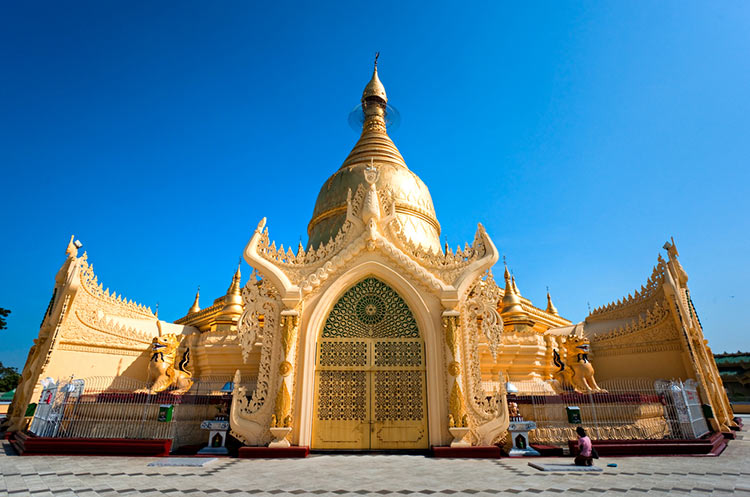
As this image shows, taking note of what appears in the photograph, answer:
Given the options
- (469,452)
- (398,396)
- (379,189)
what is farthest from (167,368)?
(379,189)

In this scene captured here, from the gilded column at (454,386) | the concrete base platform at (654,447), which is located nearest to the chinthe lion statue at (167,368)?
the gilded column at (454,386)

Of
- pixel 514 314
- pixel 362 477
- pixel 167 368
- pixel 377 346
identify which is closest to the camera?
pixel 362 477

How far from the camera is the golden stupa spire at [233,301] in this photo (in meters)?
18.0

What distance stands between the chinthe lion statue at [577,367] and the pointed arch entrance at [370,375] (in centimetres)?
643

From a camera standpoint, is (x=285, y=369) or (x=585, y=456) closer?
(x=585, y=456)

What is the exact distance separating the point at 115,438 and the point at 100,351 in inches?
267

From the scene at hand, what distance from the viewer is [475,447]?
8.52 meters

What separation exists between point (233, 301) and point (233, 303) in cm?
21

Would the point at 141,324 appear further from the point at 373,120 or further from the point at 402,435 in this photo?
the point at 373,120

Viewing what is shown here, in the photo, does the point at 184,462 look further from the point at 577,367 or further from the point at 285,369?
the point at 577,367

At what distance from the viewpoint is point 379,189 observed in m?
17.8

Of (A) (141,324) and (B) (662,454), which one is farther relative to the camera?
(A) (141,324)

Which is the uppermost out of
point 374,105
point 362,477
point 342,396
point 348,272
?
point 374,105

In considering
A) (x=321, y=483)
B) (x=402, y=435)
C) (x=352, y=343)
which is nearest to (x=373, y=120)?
(x=352, y=343)
